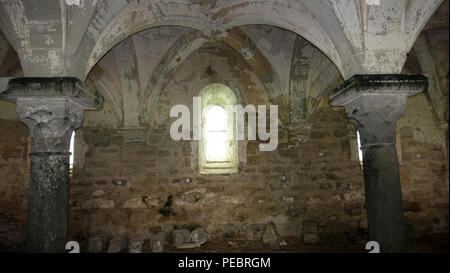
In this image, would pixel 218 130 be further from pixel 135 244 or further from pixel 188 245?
pixel 135 244

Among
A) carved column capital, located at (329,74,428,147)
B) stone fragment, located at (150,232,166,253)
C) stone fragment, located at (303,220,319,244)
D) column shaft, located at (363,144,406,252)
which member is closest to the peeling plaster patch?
carved column capital, located at (329,74,428,147)

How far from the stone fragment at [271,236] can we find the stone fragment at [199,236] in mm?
1163

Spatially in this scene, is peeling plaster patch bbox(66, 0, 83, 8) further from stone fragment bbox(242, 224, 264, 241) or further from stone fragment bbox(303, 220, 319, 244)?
stone fragment bbox(303, 220, 319, 244)

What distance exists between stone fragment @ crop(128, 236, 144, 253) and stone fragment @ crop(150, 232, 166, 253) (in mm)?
216

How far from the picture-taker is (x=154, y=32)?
5.57 m

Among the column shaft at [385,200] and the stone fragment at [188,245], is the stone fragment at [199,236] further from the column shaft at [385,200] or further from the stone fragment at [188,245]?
the column shaft at [385,200]

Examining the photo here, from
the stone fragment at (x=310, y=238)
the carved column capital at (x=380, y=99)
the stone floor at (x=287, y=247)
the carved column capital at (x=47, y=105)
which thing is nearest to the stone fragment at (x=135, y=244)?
the stone floor at (x=287, y=247)

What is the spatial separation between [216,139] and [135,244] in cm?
263

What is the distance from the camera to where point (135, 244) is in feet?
19.6

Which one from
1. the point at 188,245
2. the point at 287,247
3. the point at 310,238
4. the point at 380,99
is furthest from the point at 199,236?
the point at 380,99

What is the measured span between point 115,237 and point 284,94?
14.3 ft

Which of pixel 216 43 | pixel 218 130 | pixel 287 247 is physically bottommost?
pixel 287 247

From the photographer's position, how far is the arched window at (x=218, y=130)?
21.9 ft

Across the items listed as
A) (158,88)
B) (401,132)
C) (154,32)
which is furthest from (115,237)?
(401,132)
